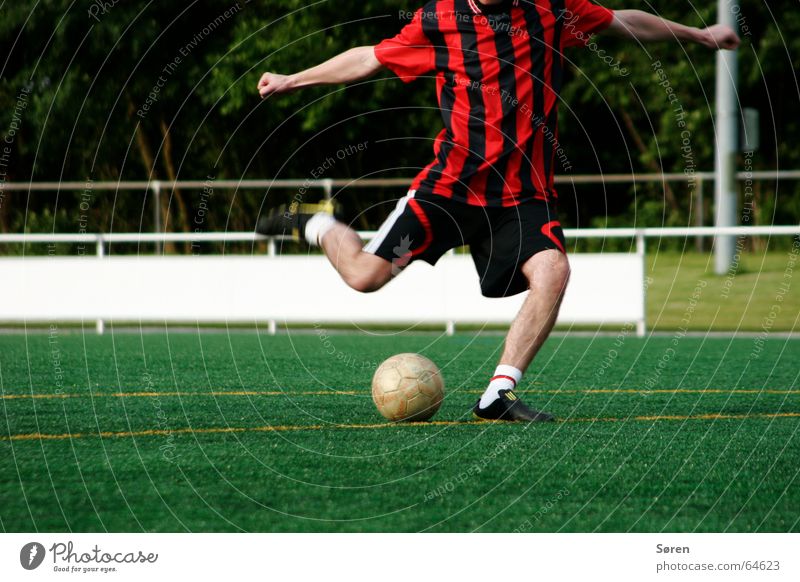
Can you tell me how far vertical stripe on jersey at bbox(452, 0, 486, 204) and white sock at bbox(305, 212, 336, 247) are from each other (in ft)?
2.68

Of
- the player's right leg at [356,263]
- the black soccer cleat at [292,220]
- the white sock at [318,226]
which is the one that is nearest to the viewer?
the player's right leg at [356,263]

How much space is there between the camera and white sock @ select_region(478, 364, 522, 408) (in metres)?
6.89

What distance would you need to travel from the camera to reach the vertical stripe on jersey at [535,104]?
268 inches

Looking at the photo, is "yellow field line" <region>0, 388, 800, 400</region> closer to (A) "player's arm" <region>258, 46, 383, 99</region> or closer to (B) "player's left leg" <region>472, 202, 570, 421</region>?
(B) "player's left leg" <region>472, 202, 570, 421</region>

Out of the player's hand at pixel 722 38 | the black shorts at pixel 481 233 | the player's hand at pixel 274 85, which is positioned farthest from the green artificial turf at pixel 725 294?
the player's hand at pixel 274 85

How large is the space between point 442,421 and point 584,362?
436 cm

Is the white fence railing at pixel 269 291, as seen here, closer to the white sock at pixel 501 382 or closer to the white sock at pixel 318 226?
the white sock at pixel 318 226

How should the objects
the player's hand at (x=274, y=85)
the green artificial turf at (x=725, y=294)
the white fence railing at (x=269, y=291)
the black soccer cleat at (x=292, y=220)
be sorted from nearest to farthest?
1. the player's hand at (x=274, y=85)
2. the black soccer cleat at (x=292, y=220)
3. the white fence railing at (x=269, y=291)
4. the green artificial turf at (x=725, y=294)

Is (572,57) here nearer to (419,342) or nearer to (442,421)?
(419,342)

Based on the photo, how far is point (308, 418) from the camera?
7219 mm

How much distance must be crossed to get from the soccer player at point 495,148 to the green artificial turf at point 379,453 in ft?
2.54

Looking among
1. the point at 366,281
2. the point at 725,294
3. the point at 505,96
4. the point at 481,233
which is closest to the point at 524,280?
the point at 481,233

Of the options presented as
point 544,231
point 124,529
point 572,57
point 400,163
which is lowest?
point 124,529

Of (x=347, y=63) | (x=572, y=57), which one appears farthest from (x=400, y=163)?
(x=347, y=63)
